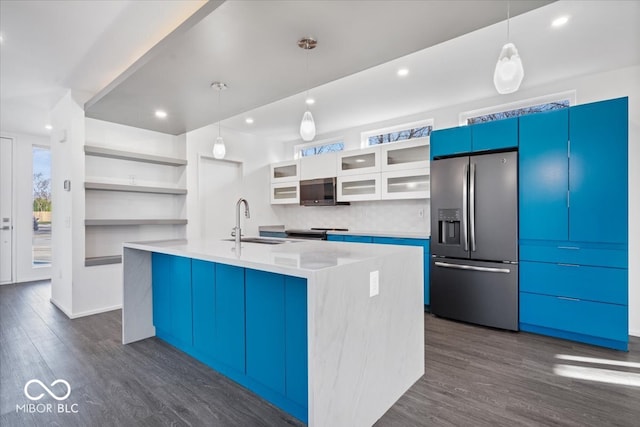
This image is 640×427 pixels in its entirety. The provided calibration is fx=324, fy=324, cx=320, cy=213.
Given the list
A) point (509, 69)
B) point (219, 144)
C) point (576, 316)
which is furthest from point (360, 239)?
point (509, 69)

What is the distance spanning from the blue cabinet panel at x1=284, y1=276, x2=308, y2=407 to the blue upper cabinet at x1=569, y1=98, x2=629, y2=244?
8.98ft

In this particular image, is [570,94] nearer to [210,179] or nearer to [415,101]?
[415,101]

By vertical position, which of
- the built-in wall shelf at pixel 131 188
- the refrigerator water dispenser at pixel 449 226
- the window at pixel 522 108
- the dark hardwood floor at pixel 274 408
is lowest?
the dark hardwood floor at pixel 274 408

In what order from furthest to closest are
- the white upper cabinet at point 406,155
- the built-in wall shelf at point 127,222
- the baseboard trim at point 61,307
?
the white upper cabinet at point 406,155, the built-in wall shelf at point 127,222, the baseboard trim at point 61,307

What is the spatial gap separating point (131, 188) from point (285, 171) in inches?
104

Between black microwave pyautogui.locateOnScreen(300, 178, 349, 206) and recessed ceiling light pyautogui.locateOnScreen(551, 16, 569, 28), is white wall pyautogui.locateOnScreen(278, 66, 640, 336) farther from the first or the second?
black microwave pyautogui.locateOnScreen(300, 178, 349, 206)

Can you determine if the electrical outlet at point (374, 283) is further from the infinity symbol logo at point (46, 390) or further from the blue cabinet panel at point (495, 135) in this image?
the blue cabinet panel at point (495, 135)

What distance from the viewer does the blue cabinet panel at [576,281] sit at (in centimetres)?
283

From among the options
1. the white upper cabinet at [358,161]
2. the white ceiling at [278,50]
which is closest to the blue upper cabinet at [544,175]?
the white ceiling at [278,50]

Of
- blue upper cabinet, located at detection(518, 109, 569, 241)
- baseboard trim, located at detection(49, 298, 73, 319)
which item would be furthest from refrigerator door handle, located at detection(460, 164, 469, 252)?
baseboard trim, located at detection(49, 298, 73, 319)

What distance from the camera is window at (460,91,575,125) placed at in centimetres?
369

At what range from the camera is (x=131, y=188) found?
431 cm

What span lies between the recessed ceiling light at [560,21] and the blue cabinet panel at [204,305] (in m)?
3.20

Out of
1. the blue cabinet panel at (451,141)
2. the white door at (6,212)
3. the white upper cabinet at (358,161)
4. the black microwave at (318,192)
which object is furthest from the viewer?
the white door at (6,212)
